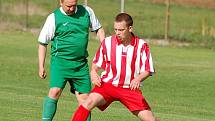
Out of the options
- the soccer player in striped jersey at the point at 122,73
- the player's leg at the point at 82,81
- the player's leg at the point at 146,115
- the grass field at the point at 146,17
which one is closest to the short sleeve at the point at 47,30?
the player's leg at the point at 82,81

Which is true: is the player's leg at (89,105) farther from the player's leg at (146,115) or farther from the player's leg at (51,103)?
the player's leg at (51,103)

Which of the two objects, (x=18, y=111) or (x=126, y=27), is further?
(x=18, y=111)

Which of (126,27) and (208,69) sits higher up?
(126,27)

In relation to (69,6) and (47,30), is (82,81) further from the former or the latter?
(69,6)

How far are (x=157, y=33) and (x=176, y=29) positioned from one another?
2.20m

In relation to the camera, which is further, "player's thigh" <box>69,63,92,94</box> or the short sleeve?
"player's thigh" <box>69,63,92,94</box>

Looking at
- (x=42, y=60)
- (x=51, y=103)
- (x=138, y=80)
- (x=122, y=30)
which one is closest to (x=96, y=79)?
(x=138, y=80)

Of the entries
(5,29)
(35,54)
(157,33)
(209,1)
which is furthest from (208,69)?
(209,1)

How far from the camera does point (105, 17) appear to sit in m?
37.1

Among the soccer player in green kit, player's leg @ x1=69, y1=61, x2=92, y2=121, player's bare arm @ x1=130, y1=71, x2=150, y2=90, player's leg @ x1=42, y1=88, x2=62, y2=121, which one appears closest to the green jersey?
the soccer player in green kit

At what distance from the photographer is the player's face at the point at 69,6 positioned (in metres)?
10.8

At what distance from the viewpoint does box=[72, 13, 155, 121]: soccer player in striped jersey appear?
9836 millimetres

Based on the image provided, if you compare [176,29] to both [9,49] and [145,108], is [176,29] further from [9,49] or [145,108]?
[145,108]

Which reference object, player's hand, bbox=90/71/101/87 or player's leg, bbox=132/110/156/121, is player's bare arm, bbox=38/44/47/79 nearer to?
player's hand, bbox=90/71/101/87
